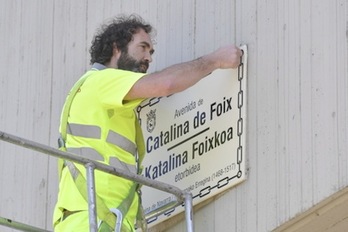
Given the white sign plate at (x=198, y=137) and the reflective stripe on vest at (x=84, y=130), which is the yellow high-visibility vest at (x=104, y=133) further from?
the white sign plate at (x=198, y=137)

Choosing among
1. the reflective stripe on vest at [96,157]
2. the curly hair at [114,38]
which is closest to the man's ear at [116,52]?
the curly hair at [114,38]

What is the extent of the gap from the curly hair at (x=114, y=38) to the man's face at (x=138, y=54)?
1.5 inches

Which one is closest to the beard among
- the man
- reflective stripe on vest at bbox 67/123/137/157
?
the man

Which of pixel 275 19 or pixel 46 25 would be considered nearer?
pixel 275 19

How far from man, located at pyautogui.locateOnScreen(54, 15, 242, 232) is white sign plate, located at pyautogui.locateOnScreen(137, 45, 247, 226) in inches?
10.7

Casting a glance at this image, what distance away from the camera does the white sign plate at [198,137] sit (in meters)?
8.06

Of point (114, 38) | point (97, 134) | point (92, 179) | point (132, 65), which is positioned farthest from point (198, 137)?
point (92, 179)

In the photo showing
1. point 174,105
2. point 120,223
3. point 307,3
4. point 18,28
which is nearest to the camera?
point 120,223

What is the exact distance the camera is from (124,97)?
25.7ft

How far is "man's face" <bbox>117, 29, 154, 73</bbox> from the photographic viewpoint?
8469mm

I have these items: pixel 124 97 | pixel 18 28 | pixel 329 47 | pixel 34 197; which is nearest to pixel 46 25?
pixel 18 28

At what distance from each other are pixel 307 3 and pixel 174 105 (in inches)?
51.5

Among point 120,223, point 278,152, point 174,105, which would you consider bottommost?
point 120,223

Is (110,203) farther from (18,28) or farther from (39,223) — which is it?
(18,28)
